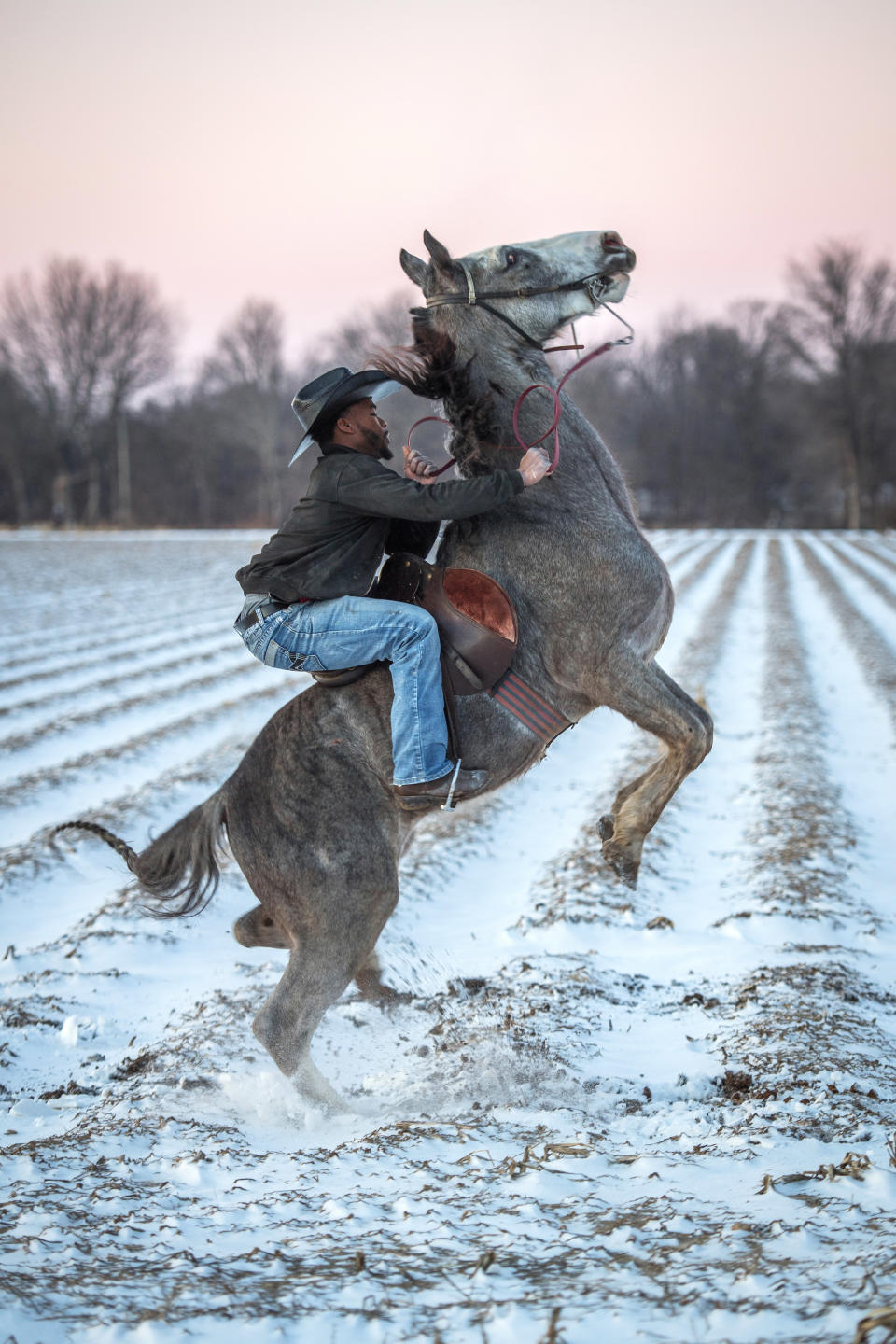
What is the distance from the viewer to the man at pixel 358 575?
3936mm

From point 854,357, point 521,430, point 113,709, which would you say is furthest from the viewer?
point 854,357

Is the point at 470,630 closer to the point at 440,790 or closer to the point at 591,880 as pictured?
the point at 440,790

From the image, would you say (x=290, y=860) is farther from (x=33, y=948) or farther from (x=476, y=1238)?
(x=33, y=948)

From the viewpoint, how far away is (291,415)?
5772 cm

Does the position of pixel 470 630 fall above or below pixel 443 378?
below

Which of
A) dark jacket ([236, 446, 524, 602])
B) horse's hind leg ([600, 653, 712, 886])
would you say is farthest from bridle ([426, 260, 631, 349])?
horse's hind leg ([600, 653, 712, 886])

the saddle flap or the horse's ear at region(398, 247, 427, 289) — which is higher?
the horse's ear at region(398, 247, 427, 289)

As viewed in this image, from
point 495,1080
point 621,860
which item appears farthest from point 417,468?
point 495,1080

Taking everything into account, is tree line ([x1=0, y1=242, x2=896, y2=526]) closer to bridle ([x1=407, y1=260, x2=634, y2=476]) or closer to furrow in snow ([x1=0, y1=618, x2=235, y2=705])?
furrow in snow ([x1=0, y1=618, x2=235, y2=705])

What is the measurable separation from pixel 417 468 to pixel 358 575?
2.40ft

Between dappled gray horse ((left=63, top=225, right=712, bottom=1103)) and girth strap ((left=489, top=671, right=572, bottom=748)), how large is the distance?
0.13ft

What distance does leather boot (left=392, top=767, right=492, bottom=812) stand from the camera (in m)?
4.05

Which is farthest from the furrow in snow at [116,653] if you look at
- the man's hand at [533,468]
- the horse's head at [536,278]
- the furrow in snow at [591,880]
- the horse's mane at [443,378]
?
the man's hand at [533,468]

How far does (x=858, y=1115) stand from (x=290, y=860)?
2299 mm
